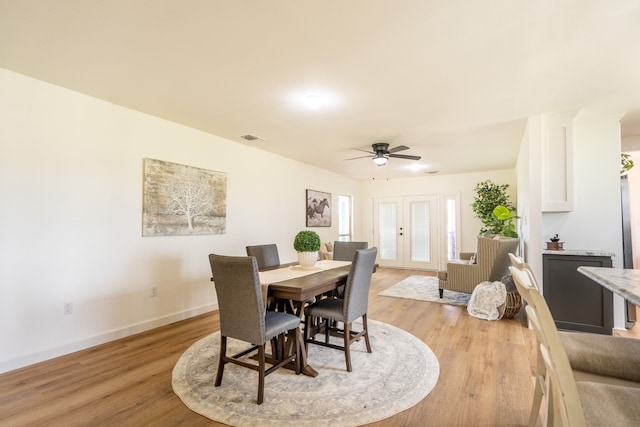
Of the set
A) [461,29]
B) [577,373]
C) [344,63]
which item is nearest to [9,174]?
[344,63]

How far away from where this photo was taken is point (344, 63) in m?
2.39

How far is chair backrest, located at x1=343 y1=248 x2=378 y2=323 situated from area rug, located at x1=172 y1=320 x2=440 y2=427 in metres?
0.45

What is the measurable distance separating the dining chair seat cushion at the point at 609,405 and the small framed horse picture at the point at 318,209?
534 cm

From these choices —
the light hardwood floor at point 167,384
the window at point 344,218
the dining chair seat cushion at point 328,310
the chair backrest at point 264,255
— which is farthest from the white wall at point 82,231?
the window at point 344,218

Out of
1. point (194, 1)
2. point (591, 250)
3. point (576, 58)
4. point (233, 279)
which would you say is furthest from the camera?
point (591, 250)

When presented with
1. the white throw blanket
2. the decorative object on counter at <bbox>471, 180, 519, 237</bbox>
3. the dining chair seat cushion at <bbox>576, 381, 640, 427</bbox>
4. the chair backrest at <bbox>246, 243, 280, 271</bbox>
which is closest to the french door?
the decorative object on counter at <bbox>471, 180, 519, 237</bbox>

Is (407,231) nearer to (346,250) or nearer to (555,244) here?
(346,250)

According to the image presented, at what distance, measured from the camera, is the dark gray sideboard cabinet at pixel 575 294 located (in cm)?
319

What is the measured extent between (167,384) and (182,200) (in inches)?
85.1

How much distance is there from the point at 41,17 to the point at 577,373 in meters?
3.42

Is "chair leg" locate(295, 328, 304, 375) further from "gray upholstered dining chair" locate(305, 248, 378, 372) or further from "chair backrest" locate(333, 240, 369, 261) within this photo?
"chair backrest" locate(333, 240, 369, 261)

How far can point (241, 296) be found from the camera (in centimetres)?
213

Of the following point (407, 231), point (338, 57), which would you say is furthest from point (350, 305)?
point (407, 231)

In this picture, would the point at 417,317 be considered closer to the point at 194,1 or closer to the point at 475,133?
the point at 475,133
